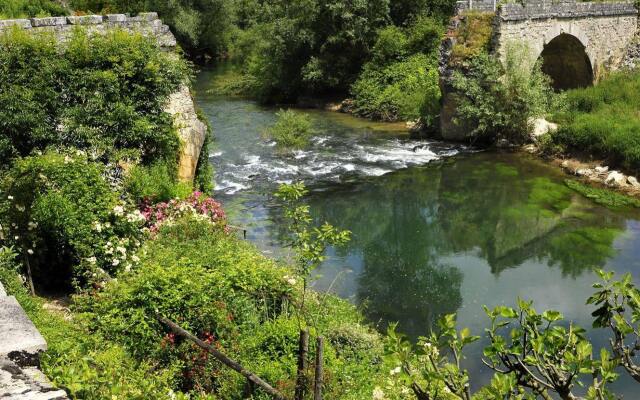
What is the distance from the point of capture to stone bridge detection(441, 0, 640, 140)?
19.7 m

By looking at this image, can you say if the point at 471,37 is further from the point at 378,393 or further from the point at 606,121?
the point at 378,393

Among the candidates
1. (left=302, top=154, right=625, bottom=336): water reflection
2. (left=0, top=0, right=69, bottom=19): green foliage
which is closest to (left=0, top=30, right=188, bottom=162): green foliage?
(left=302, top=154, right=625, bottom=336): water reflection

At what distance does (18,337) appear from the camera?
372 cm

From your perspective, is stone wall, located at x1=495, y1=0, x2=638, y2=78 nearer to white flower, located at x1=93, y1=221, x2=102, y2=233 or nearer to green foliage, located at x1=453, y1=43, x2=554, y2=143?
green foliage, located at x1=453, y1=43, x2=554, y2=143

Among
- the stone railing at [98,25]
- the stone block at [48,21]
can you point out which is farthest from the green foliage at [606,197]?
the stone block at [48,21]

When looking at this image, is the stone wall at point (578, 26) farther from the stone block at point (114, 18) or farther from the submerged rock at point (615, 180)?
the stone block at point (114, 18)

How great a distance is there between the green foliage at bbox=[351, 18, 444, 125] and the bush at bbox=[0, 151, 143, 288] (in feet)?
55.5

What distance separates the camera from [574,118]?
19.1 metres

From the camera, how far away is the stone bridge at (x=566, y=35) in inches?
776

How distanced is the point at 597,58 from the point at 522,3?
232 inches

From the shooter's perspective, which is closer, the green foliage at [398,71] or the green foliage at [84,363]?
the green foliage at [84,363]

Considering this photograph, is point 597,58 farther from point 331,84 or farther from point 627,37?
point 331,84

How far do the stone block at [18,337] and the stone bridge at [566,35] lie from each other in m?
18.0

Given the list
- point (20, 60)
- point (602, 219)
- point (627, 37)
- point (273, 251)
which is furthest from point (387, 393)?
point (627, 37)
